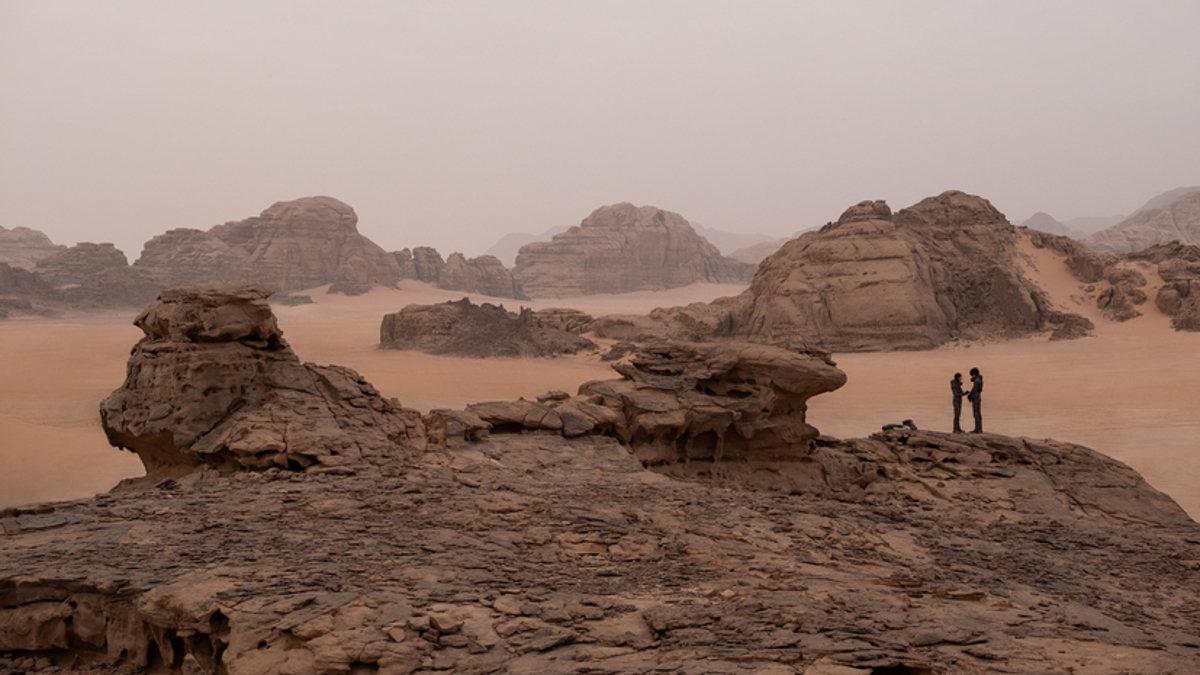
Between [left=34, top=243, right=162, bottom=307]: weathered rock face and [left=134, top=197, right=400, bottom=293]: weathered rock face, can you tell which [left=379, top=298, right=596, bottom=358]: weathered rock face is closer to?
[left=134, top=197, right=400, bottom=293]: weathered rock face

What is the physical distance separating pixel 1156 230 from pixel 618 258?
49.8 metres

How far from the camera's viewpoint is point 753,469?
943 centimetres

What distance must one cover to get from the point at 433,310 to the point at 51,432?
59.0 feet

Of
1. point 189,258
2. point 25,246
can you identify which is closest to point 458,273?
point 189,258

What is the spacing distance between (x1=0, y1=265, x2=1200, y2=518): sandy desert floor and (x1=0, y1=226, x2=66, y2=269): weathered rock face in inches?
1568

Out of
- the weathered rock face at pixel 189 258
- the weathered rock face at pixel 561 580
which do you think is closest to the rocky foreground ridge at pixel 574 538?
the weathered rock face at pixel 561 580

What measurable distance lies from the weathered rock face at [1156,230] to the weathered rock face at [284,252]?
200 feet

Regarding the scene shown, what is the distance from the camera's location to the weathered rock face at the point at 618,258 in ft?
236

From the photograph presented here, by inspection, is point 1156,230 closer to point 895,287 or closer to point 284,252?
point 895,287

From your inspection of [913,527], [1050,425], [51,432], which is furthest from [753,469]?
[51,432]

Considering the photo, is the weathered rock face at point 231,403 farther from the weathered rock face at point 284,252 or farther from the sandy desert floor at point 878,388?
the weathered rock face at point 284,252

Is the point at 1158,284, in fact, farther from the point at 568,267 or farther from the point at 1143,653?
the point at 568,267

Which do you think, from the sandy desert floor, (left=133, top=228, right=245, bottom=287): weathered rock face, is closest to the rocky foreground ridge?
the sandy desert floor

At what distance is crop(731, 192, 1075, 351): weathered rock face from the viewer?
26.9 m
